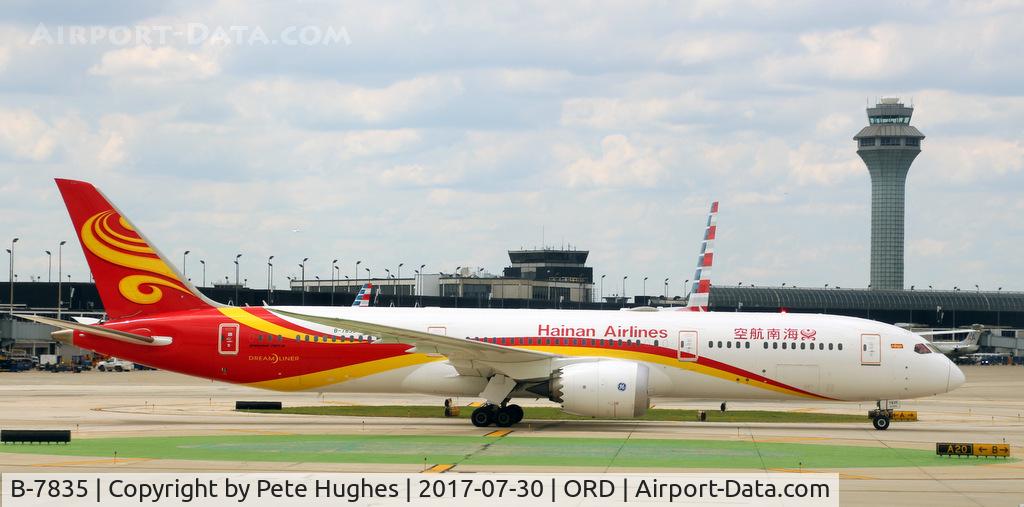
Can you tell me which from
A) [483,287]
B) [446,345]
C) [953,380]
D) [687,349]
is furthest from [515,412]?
[483,287]

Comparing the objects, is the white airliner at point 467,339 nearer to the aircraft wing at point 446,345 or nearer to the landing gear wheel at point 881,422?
the aircraft wing at point 446,345

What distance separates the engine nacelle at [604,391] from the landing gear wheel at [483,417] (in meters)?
2.59

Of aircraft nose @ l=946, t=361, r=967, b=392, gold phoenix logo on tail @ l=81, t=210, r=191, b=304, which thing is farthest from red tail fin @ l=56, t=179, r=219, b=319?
aircraft nose @ l=946, t=361, r=967, b=392

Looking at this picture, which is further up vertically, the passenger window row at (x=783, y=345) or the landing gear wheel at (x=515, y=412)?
the passenger window row at (x=783, y=345)

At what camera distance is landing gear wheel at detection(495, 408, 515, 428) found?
36.4 metres

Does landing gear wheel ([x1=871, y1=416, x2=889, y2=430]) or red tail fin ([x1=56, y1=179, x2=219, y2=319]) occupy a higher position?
red tail fin ([x1=56, y1=179, x2=219, y2=319])

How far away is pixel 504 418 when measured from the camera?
36.6 metres

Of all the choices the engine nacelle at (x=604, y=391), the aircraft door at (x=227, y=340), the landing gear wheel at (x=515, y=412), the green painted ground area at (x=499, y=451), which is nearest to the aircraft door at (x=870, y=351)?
the green painted ground area at (x=499, y=451)

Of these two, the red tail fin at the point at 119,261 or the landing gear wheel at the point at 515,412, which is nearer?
the landing gear wheel at the point at 515,412

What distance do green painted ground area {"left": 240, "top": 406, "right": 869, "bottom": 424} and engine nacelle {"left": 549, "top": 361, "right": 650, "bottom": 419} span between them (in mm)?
5339

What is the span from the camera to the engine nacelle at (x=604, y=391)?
3453cm

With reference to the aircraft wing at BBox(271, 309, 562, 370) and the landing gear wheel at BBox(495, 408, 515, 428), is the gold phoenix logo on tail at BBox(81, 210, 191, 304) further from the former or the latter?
the landing gear wheel at BBox(495, 408, 515, 428)

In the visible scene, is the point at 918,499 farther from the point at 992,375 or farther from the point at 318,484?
the point at 992,375
